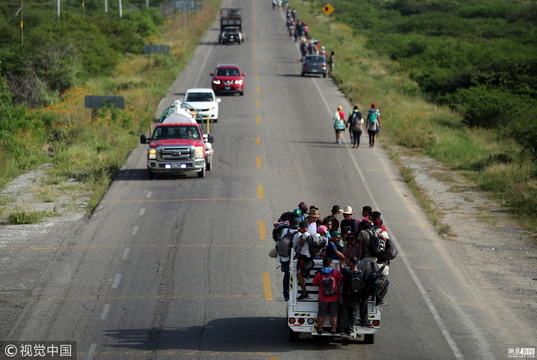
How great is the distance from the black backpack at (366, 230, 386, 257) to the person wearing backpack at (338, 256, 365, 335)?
0.43 metres

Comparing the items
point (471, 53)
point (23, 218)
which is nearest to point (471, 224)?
point (23, 218)

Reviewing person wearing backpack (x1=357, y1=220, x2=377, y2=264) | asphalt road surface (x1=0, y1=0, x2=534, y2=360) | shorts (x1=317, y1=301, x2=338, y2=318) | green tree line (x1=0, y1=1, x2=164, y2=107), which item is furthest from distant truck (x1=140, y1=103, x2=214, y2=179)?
shorts (x1=317, y1=301, x2=338, y2=318)

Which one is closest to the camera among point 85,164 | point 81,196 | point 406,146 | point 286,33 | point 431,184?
point 81,196

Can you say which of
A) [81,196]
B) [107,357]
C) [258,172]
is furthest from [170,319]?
[258,172]

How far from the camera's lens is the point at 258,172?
25109 millimetres

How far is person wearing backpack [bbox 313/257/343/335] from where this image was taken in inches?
416

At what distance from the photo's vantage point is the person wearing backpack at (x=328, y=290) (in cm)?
1058

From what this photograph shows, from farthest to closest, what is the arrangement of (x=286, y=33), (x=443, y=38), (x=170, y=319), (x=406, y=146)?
(x=286, y=33) < (x=443, y=38) < (x=406, y=146) < (x=170, y=319)

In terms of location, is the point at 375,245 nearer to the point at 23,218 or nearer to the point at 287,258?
the point at 287,258

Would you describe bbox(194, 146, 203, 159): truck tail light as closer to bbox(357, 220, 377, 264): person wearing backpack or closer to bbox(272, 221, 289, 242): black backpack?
bbox(272, 221, 289, 242): black backpack

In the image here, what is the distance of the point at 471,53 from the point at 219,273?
4436cm

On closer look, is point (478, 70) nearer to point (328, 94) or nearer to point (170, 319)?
point (328, 94)

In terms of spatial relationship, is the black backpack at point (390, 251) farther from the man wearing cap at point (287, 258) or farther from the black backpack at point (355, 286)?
the man wearing cap at point (287, 258)

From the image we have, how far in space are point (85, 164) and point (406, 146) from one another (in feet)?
44.6
